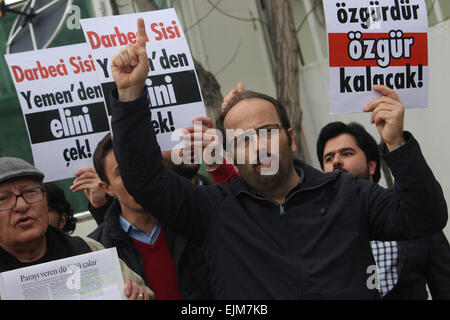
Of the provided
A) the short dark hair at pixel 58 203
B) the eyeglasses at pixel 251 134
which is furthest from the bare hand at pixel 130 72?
the short dark hair at pixel 58 203

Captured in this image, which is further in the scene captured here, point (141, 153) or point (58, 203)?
point (58, 203)

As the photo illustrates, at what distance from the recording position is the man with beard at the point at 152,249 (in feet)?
7.83

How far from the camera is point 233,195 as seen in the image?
2258 mm

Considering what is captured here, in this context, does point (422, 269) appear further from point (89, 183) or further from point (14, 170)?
point (14, 170)

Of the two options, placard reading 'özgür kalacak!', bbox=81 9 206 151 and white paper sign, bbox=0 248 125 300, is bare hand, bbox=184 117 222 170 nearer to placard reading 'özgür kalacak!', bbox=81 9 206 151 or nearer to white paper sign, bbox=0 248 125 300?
placard reading 'özgür kalacak!', bbox=81 9 206 151

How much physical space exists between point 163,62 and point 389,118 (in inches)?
41.8

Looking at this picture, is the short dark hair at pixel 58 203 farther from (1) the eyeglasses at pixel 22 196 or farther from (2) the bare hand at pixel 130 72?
(2) the bare hand at pixel 130 72

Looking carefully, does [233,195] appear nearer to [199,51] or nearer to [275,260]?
[275,260]

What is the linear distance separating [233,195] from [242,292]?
0.36 meters

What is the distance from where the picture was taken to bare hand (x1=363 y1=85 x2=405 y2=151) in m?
2.15

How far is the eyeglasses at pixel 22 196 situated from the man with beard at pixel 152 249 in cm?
35

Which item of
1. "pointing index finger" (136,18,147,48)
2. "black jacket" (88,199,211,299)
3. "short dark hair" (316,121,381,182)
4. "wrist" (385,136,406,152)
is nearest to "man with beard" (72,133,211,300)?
"black jacket" (88,199,211,299)

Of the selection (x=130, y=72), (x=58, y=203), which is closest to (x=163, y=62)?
(x=130, y=72)

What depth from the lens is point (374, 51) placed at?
8.61 ft
